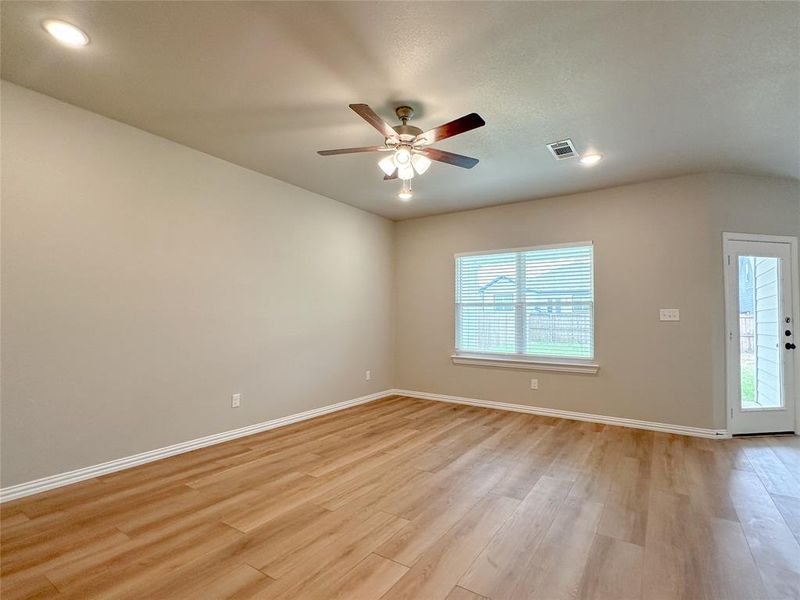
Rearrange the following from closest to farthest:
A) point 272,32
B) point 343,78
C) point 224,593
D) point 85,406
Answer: point 224,593 → point 272,32 → point 343,78 → point 85,406

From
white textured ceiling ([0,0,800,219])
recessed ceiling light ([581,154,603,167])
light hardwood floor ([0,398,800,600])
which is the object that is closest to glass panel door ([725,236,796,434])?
light hardwood floor ([0,398,800,600])

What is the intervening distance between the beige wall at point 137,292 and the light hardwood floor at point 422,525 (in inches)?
18.8

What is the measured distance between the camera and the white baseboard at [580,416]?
3.88 m

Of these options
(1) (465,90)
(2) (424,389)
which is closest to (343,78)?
(1) (465,90)

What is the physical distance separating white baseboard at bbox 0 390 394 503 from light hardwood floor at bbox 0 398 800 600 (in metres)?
0.08

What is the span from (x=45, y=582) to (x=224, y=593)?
0.86 metres

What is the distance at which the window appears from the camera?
4.64 metres

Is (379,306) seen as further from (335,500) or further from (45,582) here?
(45,582)

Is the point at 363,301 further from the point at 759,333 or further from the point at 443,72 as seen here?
the point at 759,333

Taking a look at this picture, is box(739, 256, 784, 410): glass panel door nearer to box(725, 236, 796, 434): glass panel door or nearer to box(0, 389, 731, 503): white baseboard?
box(725, 236, 796, 434): glass panel door

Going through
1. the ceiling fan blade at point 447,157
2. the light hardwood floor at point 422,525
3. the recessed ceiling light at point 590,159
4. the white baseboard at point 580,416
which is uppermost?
the recessed ceiling light at point 590,159

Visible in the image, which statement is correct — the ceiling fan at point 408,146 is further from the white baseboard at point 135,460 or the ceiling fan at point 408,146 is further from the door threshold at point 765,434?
the door threshold at point 765,434

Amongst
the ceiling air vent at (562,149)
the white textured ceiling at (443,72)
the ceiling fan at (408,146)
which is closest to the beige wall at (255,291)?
the white textured ceiling at (443,72)

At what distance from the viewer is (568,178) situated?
414 cm
